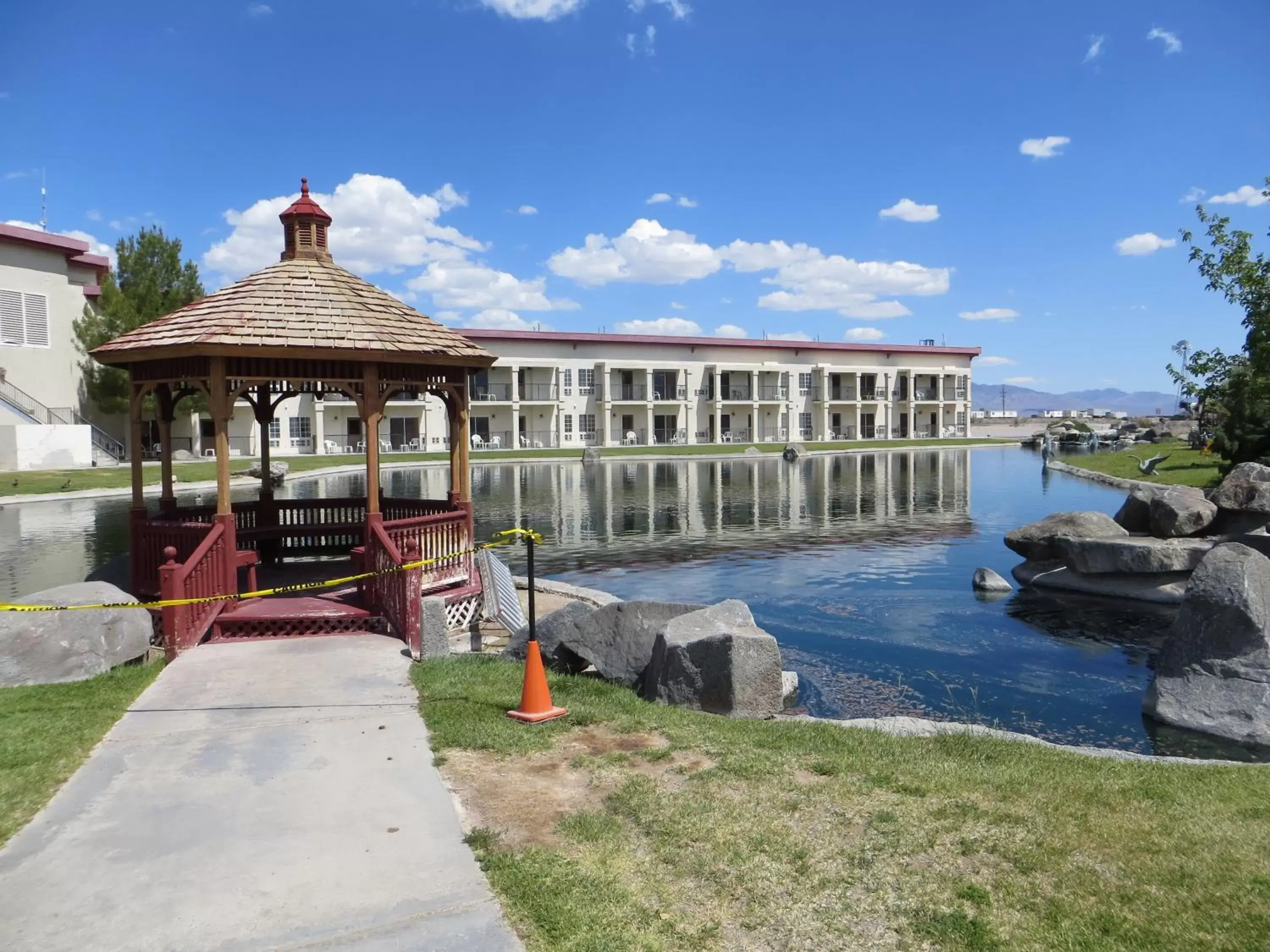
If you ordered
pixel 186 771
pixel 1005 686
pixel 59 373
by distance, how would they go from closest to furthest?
pixel 186 771
pixel 1005 686
pixel 59 373

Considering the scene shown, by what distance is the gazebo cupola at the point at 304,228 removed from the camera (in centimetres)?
1397

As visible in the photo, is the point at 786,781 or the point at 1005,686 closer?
the point at 786,781

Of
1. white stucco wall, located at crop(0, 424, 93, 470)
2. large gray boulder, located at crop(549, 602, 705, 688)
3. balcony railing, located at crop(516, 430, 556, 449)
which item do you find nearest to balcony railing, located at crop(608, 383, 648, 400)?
balcony railing, located at crop(516, 430, 556, 449)

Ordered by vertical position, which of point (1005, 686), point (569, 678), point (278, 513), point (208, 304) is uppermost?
point (208, 304)

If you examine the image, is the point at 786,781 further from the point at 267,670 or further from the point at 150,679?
the point at 150,679

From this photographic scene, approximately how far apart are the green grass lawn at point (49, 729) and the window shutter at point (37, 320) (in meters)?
47.0

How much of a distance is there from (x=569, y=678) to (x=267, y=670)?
319cm

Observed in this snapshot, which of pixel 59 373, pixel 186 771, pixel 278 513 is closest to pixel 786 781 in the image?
pixel 186 771

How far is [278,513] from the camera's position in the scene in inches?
675

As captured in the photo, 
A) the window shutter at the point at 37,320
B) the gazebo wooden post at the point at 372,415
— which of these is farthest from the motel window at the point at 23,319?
the gazebo wooden post at the point at 372,415

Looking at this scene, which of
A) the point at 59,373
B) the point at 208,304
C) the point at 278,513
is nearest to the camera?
the point at 208,304

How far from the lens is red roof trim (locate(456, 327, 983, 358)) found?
72250mm

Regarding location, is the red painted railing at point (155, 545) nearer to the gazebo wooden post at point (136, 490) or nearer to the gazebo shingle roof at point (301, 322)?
the gazebo wooden post at point (136, 490)

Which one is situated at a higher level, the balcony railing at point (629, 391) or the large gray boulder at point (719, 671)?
the balcony railing at point (629, 391)
